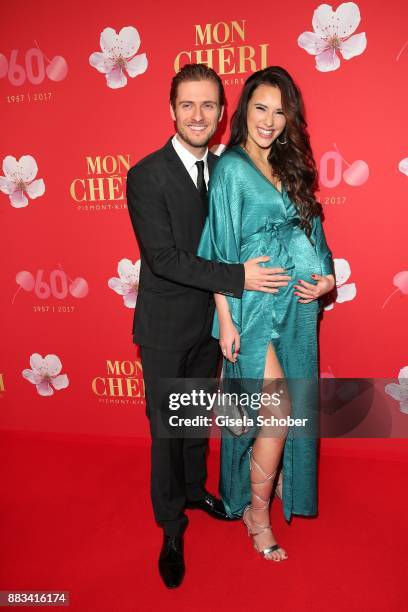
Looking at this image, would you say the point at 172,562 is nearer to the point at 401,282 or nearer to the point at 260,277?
the point at 260,277

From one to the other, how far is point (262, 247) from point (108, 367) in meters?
1.31

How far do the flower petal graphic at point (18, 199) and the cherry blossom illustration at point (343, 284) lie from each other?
5.07 ft

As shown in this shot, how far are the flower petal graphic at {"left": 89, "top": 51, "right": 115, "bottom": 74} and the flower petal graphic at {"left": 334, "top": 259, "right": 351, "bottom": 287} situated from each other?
1.34 meters

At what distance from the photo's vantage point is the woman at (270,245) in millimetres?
1596

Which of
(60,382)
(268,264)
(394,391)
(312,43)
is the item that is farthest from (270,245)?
(60,382)

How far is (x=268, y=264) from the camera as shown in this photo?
5.45ft

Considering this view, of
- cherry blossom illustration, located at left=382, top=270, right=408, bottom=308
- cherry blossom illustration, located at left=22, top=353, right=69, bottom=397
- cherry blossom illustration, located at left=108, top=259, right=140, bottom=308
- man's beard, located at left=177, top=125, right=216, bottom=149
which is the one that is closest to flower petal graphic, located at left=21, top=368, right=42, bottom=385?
cherry blossom illustration, located at left=22, top=353, right=69, bottom=397

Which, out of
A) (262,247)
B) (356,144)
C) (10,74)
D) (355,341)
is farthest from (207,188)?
(10,74)

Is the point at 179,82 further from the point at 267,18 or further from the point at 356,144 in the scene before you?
the point at 356,144

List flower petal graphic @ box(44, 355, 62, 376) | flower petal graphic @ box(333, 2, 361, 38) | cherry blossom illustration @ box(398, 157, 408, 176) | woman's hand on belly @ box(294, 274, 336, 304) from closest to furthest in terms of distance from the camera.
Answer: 1. woman's hand on belly @ box(294, 274, 336, 304)
2. flower petal graphic @ box(333, 2, 361, 38)
3. cherry blossom illustration @ box(398, 157, 408, 176)
4. flower petal graphic @ box(44, 355, 62, 376)

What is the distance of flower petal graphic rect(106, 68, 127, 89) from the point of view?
2186 millimetres

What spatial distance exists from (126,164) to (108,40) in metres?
0.53

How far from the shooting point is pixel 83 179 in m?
2.35

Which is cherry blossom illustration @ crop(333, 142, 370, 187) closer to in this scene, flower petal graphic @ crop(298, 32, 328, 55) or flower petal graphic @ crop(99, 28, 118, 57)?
flower petal graphic @ crop(298, 32, 328, 55)
